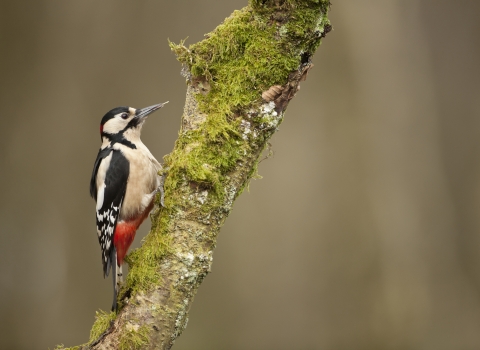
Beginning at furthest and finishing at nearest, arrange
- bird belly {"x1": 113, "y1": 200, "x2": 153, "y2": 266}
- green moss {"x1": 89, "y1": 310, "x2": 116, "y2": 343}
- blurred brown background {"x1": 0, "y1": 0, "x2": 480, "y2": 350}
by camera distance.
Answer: blurred brown background {"x1": 0, "y1": 0, "x2": 480, "y2": 350}, bird belly {"x1": 113, "y1": 200, "x2": 153, "y2": 266}, green moss {"x1": 89, "y1": 310, "x2": 116, "y2": 343}

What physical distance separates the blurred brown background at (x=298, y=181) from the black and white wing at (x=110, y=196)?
194 centimetres

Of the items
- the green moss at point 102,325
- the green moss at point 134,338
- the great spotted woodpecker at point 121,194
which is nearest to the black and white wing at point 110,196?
the great spotted woodpecker at point 121,194

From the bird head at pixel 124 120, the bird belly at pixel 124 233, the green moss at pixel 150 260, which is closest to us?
the green moss at pixel 150 260

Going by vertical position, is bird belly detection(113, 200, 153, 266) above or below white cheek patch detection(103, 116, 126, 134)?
below

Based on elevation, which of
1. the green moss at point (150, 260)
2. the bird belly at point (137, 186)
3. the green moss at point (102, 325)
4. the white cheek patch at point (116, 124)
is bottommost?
the green moss at point (102, 325)

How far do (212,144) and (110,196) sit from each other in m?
1.15

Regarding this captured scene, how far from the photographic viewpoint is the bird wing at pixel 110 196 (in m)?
2.86

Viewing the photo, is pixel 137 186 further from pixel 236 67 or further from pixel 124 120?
pixel 236 67

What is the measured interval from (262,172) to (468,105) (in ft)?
→ 7.48

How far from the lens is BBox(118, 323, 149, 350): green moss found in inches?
76.3

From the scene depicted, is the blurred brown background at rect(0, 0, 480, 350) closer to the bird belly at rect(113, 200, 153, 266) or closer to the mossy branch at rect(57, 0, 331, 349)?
the bird belly at rect(113, 200, 153, 266)

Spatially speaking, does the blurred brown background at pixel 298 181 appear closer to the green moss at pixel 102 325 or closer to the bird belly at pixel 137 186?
the bird belly at pixel 137 186

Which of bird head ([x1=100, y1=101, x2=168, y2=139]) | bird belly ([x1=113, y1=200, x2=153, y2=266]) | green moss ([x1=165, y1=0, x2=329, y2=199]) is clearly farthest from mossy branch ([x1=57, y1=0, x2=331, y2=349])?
bird head ([x1=100, y1=101, x2=168, y2=139])

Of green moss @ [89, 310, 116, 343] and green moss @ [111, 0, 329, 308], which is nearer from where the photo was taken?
green moss @ [111, 0, 329, 308]
